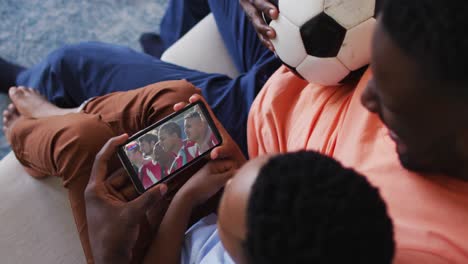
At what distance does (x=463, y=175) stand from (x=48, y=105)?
873 millimetres

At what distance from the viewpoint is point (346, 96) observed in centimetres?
80

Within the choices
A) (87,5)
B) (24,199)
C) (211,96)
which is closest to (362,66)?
(211,96)

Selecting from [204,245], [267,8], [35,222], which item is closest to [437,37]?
[267,8]

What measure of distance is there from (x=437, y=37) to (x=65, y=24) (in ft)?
4.31

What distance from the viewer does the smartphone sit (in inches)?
32.7

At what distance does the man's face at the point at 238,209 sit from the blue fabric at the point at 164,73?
0.42 metres

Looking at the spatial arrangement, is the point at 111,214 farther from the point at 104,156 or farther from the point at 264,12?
the point at 264,12

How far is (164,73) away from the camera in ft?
3.44

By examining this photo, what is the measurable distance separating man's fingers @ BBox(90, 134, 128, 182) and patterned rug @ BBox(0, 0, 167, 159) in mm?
748

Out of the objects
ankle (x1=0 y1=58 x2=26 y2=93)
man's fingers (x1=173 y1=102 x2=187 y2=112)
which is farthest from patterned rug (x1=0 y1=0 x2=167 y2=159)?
man's fingers (x1=173 y1=102 x2=187 y2=112)

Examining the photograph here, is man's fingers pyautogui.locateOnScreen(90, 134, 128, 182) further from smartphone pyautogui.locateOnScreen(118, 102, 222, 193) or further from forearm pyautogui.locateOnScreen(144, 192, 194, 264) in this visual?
forearm pyautogui.locateOnScreen(144, 192, 194, 264)

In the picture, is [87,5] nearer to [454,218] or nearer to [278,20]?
[278,20]

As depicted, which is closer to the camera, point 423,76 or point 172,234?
point 423,76

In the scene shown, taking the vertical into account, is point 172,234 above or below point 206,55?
below
